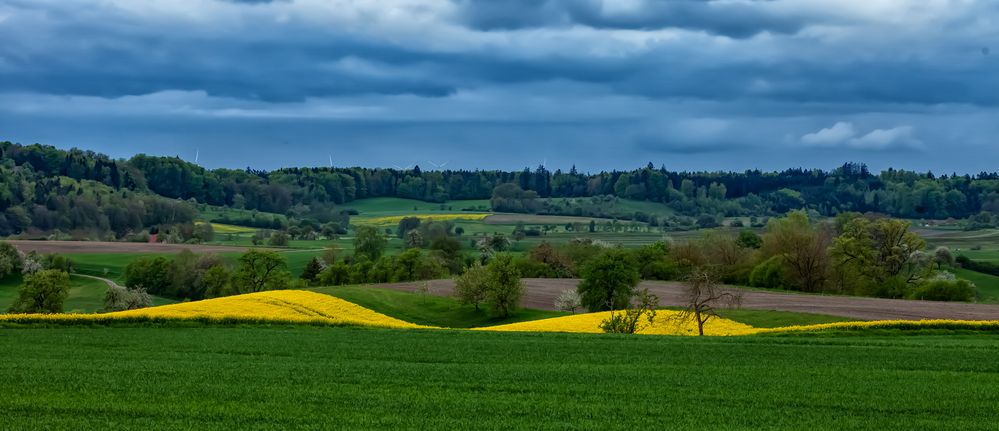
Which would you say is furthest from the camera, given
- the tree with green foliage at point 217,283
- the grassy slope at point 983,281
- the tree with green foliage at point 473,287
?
the grassy slope at point 983,281

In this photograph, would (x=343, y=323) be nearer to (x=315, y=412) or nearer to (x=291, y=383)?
(x=291, y=383)

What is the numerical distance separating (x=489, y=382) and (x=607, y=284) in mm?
51945

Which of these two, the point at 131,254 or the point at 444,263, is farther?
the point at 131,254

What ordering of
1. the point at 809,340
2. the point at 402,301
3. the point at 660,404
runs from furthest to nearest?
the point at 402,301 → the point at 809,340 → the point at 660,404

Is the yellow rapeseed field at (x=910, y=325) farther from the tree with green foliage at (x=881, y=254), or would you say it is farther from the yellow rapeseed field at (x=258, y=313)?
the tree with green foliage at (x=881, y=254)

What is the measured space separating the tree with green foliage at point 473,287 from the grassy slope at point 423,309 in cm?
91

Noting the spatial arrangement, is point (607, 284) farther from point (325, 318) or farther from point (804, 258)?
point (804, 258)

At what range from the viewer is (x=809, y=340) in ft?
128

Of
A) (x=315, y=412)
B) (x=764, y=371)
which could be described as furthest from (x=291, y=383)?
(x=764, y=371)

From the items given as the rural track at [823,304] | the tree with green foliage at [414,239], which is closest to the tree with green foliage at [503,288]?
the rural track at [823,304]

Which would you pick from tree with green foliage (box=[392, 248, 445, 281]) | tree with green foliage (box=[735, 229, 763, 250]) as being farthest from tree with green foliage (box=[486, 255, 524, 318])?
tree with green foliage (box=[735, 229, 763, 250])

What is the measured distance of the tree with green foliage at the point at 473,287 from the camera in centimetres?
7800

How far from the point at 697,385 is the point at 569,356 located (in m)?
7.39

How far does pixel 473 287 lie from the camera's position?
258 ft
